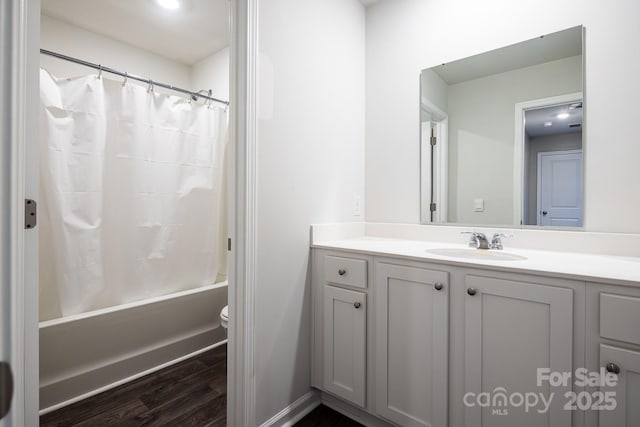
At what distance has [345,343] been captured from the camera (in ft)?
5.02

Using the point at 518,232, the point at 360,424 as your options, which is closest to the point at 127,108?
the point at 360,424

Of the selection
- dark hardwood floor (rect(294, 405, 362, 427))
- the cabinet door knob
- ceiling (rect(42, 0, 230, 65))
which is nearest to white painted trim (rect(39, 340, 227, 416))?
dark hardwood floor (rect(294, 405, 362, 427))

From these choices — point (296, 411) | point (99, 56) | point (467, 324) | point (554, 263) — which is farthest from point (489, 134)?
point (99, 56)

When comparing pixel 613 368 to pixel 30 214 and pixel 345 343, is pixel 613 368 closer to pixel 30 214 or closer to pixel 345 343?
pixel 345 343

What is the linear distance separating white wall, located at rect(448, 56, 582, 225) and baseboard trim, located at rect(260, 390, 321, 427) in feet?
4.06

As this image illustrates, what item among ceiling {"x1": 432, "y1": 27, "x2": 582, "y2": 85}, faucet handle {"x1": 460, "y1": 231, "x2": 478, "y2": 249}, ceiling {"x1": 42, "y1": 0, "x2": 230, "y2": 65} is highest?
ceiling {"x1": 42, "y1": 0, "x2": 230, "y2": 65}

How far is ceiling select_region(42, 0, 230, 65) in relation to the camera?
6.96ft

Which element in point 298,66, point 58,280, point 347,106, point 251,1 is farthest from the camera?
point 347,106

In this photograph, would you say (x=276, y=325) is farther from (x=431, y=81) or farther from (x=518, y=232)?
(x=431, y=81)

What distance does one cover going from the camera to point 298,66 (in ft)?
5.25

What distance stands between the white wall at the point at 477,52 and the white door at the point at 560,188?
0.04 meters

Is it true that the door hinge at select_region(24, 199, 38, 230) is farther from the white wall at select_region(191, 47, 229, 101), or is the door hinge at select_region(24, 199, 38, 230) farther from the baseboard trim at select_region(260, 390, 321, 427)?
the white wall at select_region(191, 47, 229, 101)

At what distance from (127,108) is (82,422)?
1780 mm

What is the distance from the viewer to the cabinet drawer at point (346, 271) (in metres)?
1.48
